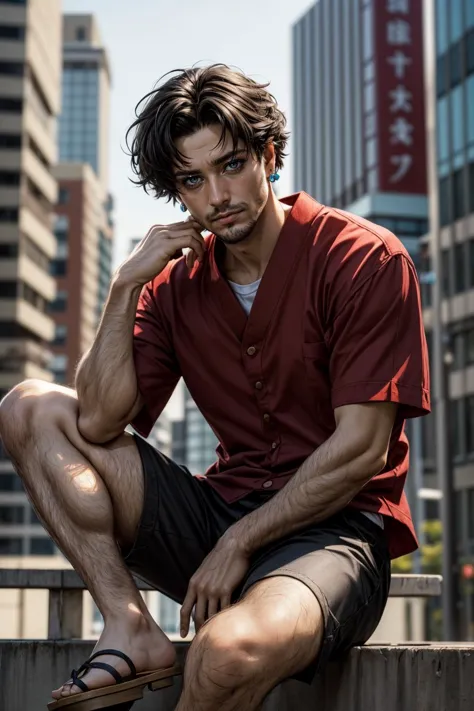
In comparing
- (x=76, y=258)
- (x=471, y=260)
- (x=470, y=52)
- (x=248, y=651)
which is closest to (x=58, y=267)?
(x=76, y=258)

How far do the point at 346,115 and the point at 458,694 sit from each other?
3541 inches

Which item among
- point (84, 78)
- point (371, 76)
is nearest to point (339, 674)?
point (371, 76)

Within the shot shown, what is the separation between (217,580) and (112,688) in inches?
15.5

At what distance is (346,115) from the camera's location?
3590 inches

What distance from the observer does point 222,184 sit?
365 centimetres

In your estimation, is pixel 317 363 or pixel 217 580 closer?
pixel 217 580

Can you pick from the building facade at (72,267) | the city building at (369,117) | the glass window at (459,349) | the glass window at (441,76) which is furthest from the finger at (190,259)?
the building facade at (72,267)

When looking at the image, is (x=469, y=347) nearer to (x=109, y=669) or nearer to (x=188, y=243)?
(x=188, y=243)

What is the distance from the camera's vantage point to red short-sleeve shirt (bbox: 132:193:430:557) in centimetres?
348

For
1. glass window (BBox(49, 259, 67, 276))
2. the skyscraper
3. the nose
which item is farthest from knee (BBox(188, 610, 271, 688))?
glass window (BBox(49, 259, 67, 276))

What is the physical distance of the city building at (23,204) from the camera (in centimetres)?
6825

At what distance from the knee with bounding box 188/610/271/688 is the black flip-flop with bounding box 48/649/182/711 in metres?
0.34

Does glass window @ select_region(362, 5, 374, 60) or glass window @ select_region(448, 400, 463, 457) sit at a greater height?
glass window @ select_region(362, 5, 374, 60)

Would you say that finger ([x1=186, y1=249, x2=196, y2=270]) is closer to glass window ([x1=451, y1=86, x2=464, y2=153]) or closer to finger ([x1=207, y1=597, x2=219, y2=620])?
finger ([x1=207, y1=597, x2=219, y2=620])
